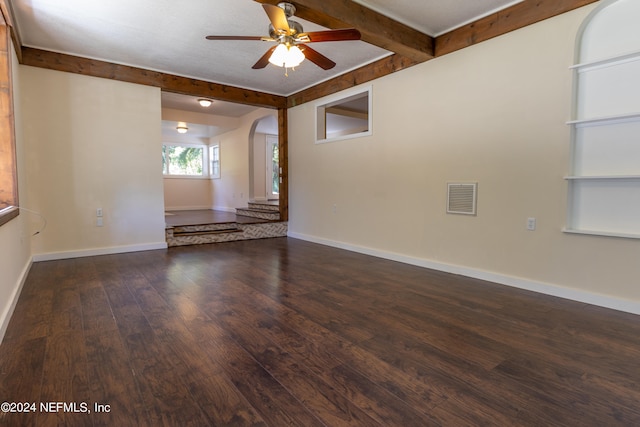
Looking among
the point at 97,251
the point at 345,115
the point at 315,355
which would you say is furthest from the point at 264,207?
the point at 315,355

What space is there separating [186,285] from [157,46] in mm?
2860

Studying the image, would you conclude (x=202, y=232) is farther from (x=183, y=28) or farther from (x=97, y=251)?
(x=183, y=28)

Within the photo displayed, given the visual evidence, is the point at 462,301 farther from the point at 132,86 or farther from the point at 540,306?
the point at 132,86

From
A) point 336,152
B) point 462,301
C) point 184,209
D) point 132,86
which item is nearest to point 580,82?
point 462,301

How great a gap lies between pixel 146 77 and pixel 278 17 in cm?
315

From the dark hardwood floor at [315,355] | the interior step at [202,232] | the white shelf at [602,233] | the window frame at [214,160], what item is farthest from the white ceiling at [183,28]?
the window frame at [214,160]

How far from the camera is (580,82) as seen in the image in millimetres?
2705

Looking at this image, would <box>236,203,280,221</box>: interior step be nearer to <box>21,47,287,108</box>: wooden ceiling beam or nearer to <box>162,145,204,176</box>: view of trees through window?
<box>21,47,287,108</box>: wooden ceiling beam

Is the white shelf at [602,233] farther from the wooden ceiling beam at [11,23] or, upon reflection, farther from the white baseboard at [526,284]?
the wooden ceiling beam at [11,23]

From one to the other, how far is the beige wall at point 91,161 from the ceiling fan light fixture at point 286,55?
275 cm

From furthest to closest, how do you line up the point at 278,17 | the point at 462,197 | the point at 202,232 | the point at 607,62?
1. the point at 202,232
2. the point at 462,197
3. the point at 607,62
4. the point at 278,17

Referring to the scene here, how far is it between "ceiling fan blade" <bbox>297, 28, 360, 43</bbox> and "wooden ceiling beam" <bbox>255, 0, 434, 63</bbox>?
0.17 meters

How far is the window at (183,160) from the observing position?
30.7 ft

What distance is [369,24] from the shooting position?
298cm
